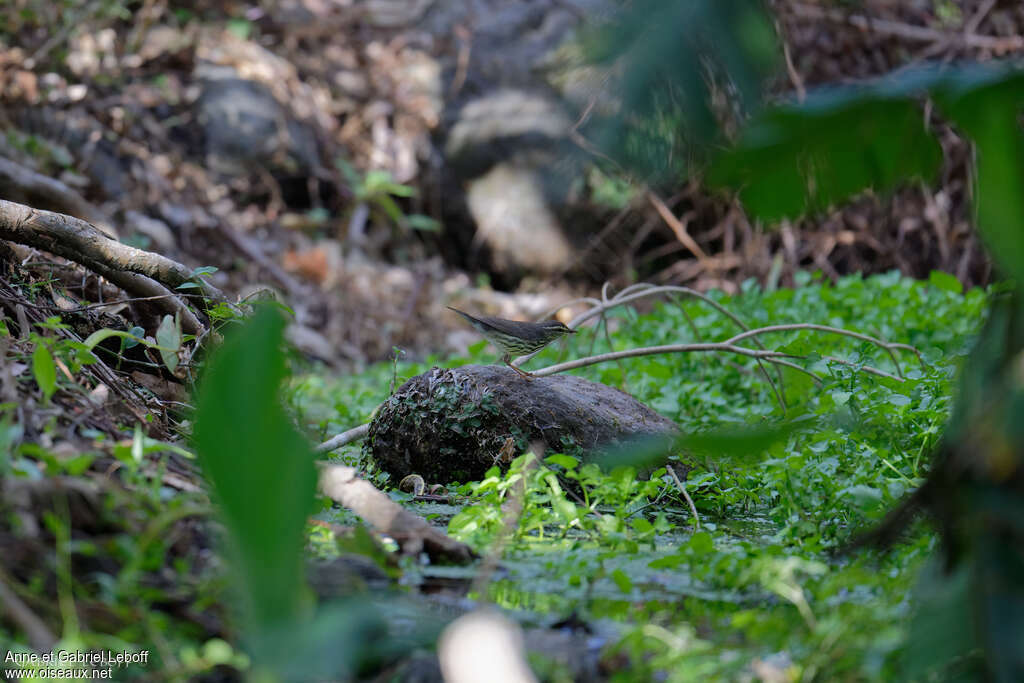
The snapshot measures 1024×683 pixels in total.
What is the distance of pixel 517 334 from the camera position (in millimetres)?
4602

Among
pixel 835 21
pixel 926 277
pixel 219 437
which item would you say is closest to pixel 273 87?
pixel 835 21

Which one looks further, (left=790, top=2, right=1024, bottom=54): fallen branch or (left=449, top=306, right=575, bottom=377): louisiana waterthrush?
(left=790, top=2, right=1024, bottom=54): fallen branch

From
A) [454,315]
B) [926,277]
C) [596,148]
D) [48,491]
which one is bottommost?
[454,315]

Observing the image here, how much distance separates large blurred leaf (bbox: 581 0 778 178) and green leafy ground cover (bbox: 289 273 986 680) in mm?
518

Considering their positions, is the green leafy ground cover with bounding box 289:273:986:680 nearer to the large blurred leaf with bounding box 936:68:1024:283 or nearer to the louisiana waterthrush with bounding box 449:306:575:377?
the large blurred leaf with bounding box 936:68:1024:283

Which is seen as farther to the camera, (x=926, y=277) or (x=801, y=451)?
(x=926, y=277)

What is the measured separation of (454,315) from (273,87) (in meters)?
3.50

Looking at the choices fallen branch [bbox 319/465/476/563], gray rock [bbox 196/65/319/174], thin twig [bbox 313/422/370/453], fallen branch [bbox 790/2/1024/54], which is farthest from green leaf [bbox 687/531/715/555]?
gray rock [bbox 196/65/319/174]

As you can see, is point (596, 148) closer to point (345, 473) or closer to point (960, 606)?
point (960, 606)

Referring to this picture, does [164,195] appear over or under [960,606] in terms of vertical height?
under

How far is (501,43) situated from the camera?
11.1 m

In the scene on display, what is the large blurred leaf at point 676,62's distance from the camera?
137cm

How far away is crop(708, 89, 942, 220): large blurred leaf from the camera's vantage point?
1447 millimetres

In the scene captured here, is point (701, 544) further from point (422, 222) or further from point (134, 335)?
point (422, 222)
